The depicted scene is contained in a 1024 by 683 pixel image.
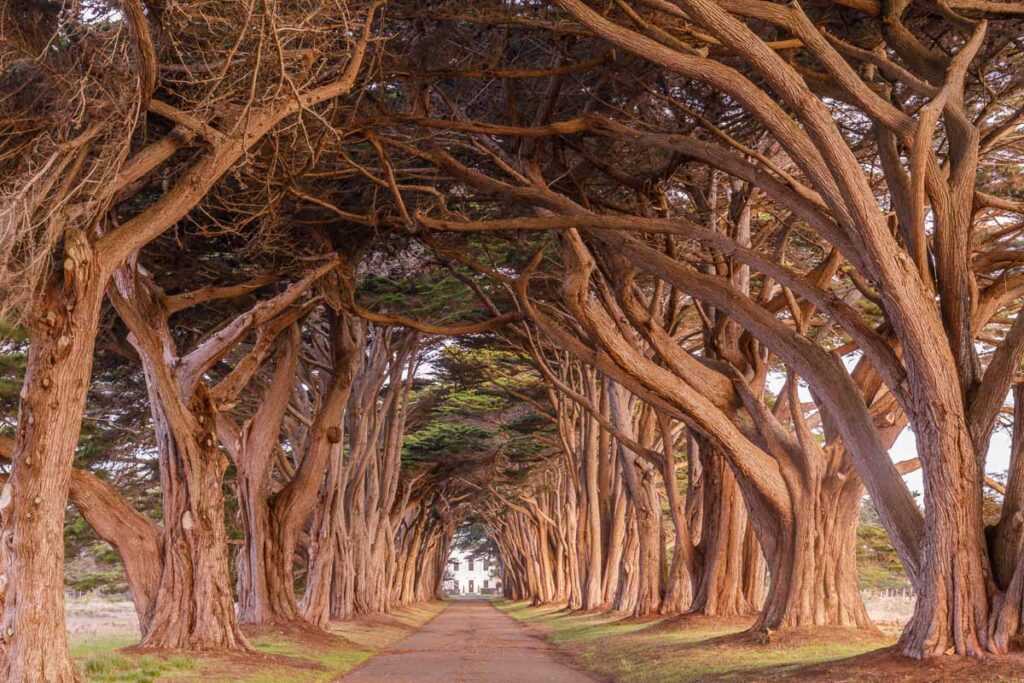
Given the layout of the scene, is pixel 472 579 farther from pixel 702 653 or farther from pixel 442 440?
pixel 702 653

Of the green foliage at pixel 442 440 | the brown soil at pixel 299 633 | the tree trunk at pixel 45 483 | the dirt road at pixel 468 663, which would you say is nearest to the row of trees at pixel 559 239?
the tree trunk at pixel 45 483

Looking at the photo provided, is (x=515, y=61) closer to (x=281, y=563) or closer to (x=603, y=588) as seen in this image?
(x=281, y=563)

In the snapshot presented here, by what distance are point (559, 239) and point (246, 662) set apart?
241 inches

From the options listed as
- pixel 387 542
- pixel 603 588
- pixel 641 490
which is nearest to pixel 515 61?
pixel 641 490

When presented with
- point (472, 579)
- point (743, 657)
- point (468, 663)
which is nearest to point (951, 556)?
point (743, 657)

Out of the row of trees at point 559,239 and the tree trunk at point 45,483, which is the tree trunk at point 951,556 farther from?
the tree trunk at point 45,483

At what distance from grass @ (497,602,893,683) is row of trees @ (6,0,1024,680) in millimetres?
708

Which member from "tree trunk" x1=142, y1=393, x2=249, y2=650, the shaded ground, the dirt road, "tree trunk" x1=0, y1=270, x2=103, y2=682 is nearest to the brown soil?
the dirt road

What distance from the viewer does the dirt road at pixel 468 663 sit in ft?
41.5

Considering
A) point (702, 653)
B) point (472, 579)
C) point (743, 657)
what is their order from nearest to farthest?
point (743, 657), point (702, 653), point (472, 579)

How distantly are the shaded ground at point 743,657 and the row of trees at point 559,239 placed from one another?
359 millimetres

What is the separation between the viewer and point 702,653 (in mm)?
12977

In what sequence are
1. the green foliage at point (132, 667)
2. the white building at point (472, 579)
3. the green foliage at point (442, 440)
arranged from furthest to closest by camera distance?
the white building at point (472, 579), the green foliage at point (442, 440), the green foliage at point (132, 667)

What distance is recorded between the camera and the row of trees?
8781 millimetres
